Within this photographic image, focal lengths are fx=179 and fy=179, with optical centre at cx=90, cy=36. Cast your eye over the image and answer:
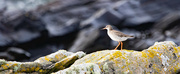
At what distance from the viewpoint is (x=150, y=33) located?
1688 cm

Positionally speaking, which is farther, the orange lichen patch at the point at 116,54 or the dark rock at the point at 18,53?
the dark rock at the point at 18,53

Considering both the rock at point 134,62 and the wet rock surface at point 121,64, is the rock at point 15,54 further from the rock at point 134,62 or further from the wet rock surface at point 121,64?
the rock at point 134,62

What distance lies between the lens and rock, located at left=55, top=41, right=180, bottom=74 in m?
5.06

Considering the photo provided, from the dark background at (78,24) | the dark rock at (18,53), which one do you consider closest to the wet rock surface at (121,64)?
the dark background at (78,24)

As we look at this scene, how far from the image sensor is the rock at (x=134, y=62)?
16.6ft

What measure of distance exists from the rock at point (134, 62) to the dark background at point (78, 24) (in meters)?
9.64

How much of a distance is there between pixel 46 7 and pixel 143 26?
10.3 meters

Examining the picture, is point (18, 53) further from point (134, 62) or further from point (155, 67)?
point (155, 67)

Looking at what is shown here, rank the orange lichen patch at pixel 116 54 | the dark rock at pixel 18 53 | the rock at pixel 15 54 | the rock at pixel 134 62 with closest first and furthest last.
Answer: the rock at pixel 134 62, the orange lichen patch at pixel 116 54, the rock at pixel 15 54, the dark rock at pixel 18 53

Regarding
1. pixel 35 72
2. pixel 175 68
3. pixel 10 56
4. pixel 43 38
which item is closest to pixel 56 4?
pixel 43 38

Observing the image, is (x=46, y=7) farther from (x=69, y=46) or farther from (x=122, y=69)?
(x=122, y=69)

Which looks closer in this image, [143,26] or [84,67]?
[84,67]

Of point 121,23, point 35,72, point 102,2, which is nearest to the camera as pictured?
point 35,72

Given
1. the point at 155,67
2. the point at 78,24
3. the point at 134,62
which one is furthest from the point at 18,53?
the point at 155,67
